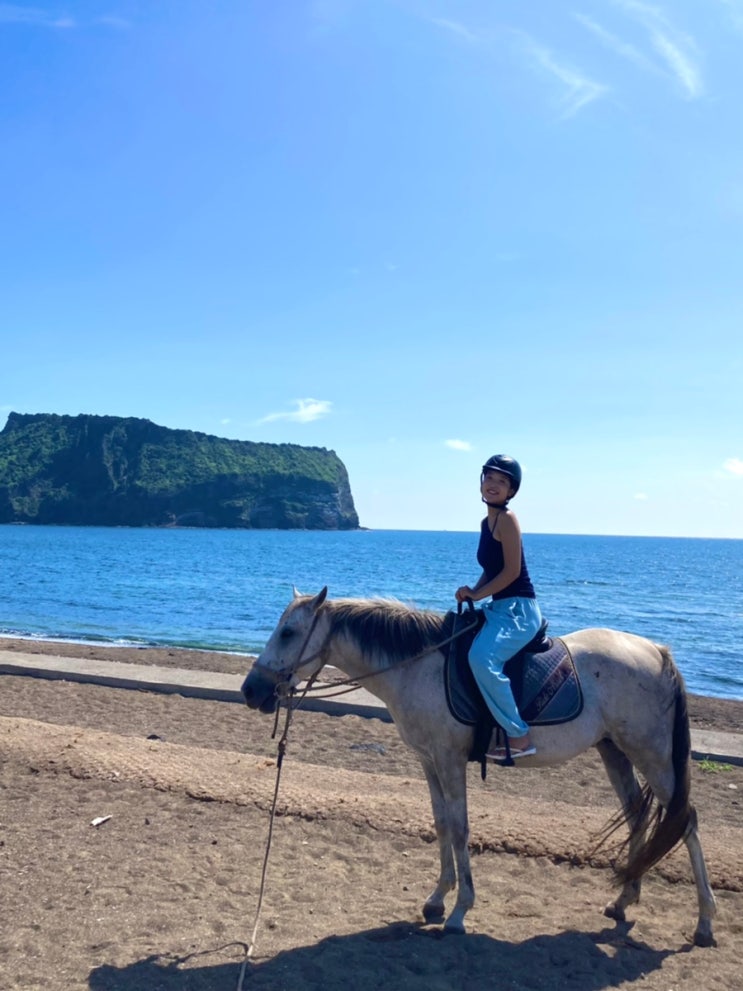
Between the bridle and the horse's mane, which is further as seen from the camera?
the horse's mane

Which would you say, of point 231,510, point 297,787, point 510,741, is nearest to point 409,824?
point 297,787

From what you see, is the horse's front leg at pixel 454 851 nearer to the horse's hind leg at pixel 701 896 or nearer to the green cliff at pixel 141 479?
the horse's hind leg at pixel 701 896

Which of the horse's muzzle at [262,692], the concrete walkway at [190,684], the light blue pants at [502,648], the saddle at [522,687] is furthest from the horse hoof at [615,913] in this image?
the concrete walkway at [190,684]

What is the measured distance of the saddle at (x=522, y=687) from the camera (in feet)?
15.7

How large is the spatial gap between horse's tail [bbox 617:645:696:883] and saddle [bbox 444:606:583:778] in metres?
0.72

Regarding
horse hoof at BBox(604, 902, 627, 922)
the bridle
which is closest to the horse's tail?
horse hoof at BBox(604, 902, 627, 922)

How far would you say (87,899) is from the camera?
500 cm

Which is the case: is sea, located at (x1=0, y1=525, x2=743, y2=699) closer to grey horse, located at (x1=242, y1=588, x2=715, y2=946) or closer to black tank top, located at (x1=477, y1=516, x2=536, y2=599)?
grey horse, located at (x1=242, y1=588, x2=715, y2=946)

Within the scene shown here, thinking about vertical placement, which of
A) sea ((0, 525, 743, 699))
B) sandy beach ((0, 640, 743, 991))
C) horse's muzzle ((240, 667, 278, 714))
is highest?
horse's muzzle ((240, 667, 278, 714))

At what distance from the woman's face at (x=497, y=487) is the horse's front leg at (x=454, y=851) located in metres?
1.64

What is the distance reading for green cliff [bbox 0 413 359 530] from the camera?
504 feet

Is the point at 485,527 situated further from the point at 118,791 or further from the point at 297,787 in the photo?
the point at 118,791

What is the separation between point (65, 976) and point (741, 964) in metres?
3.75

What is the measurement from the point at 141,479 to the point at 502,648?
15757 cm
